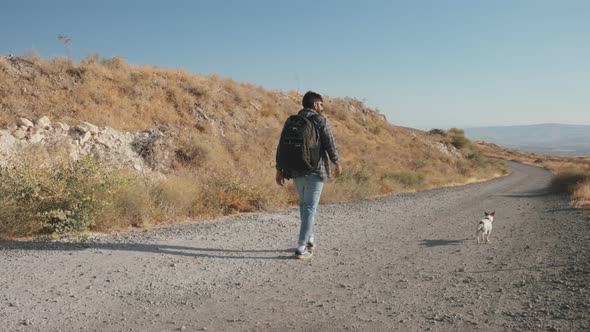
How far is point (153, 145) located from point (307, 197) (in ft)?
30.3

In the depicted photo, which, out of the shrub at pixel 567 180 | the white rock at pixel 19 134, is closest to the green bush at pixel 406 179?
the shrub at pixel 567 180

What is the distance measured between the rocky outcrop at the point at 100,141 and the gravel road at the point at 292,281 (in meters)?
5.49

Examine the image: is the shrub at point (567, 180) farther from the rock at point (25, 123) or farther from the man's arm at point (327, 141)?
the rock at point (25, 123)

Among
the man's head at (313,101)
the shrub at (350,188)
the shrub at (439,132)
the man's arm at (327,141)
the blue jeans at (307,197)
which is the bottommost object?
the shrub at (350,188)

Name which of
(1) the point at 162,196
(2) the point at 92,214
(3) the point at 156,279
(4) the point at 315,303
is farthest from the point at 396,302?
(1) the point at 162,196

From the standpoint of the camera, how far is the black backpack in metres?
5.68

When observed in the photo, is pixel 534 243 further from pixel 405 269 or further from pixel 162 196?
pixel 162 196

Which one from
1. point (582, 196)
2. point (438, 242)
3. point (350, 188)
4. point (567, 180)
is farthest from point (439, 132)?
point (438, 242)

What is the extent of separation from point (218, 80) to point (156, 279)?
1991cm

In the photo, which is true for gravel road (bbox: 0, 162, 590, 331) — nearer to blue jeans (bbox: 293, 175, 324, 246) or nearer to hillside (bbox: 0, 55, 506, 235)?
blue jeans (bbox: 293, 175, 324, 246)

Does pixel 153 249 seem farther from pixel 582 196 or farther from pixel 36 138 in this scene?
pixel 582 196

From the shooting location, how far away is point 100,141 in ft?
42.2

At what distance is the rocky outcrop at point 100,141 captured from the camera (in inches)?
459

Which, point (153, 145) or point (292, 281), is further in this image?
point (153, 145)
